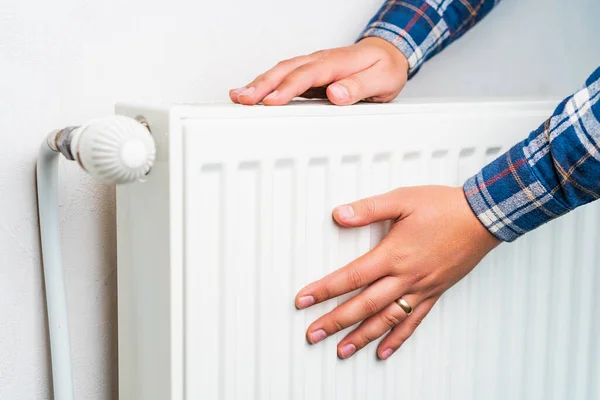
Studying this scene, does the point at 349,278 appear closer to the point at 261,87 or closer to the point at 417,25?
the point at 261,87

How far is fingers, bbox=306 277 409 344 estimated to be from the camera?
0.68 metres

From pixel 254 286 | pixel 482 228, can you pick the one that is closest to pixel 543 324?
pixel 482 228

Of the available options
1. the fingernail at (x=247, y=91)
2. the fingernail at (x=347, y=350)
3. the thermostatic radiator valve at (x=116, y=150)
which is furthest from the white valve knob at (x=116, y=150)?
the fingernail at (x=347, y=350)

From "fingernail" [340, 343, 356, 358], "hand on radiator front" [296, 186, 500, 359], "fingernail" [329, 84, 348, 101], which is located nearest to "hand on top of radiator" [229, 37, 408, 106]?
"fingernail" [329, 84, 348, 101]

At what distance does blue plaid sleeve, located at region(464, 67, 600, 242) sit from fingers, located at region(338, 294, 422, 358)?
0.11 m

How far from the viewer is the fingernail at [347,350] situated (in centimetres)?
70

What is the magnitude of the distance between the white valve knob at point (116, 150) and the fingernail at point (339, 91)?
0.71 ft

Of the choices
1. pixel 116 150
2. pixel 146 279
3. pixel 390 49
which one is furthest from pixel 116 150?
pixel 390 49

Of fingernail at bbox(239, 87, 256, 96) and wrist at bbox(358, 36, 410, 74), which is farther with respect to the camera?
wrist at bbox(358, 36, 410, 74)

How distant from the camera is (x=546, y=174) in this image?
0.67 meters

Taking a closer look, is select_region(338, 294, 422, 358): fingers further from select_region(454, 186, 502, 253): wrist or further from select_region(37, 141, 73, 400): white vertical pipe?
select_region(37, 141, 73, 400): white vertical pipe

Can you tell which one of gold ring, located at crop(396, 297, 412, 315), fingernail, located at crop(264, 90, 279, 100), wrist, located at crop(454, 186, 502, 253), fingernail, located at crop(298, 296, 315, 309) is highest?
fingernail, located at crop(264, 90, 279, 100)

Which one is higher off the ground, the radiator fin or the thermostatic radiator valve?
the thermostatic radiator valve

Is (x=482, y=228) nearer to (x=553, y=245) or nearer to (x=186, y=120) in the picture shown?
(x=553, y=245)
